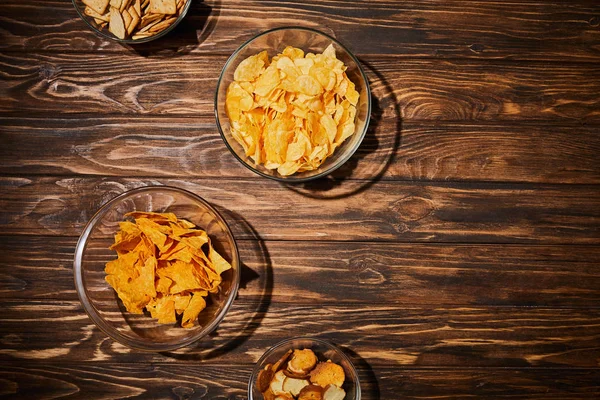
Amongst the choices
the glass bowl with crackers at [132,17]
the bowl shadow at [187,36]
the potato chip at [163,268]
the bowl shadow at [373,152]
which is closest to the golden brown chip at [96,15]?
A: the glass bowl with crackers at [132,17]

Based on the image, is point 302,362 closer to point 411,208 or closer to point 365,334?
point 365,334

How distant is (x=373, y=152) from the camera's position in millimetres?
1526

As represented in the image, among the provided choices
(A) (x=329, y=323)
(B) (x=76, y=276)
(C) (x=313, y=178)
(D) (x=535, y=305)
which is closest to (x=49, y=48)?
(B) (x=76, y=276)

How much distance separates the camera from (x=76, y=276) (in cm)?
142

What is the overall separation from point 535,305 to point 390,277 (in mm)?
431

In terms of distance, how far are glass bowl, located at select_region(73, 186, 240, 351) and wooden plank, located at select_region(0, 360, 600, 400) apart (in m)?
0.14

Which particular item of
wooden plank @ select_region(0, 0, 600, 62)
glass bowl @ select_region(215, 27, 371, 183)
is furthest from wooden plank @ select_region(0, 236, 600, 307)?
wooden plank @ select_region(0, 0, 600, 62)

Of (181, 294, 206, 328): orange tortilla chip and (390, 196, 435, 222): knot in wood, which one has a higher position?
(390, 196, 435, 222): knot in wood

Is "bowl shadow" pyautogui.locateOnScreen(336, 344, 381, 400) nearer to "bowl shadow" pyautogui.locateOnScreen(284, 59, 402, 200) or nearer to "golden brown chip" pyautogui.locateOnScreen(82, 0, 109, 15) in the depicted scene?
"bowl shadow" pyautogui.locateOnScreen(284, 59, 402, 200)

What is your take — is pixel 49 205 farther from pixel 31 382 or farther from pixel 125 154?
pixel 31 382

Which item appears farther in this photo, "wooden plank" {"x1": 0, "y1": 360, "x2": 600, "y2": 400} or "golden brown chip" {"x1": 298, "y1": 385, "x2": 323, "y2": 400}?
"wooden plank" {"x1": 0, "y1": 360, "x2": 600, "y2": 400}

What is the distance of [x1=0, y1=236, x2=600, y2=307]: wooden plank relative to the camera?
1509mm

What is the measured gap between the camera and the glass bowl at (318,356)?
1439mm

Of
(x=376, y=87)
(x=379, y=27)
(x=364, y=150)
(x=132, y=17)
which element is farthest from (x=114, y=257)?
(x=379, y=27)
